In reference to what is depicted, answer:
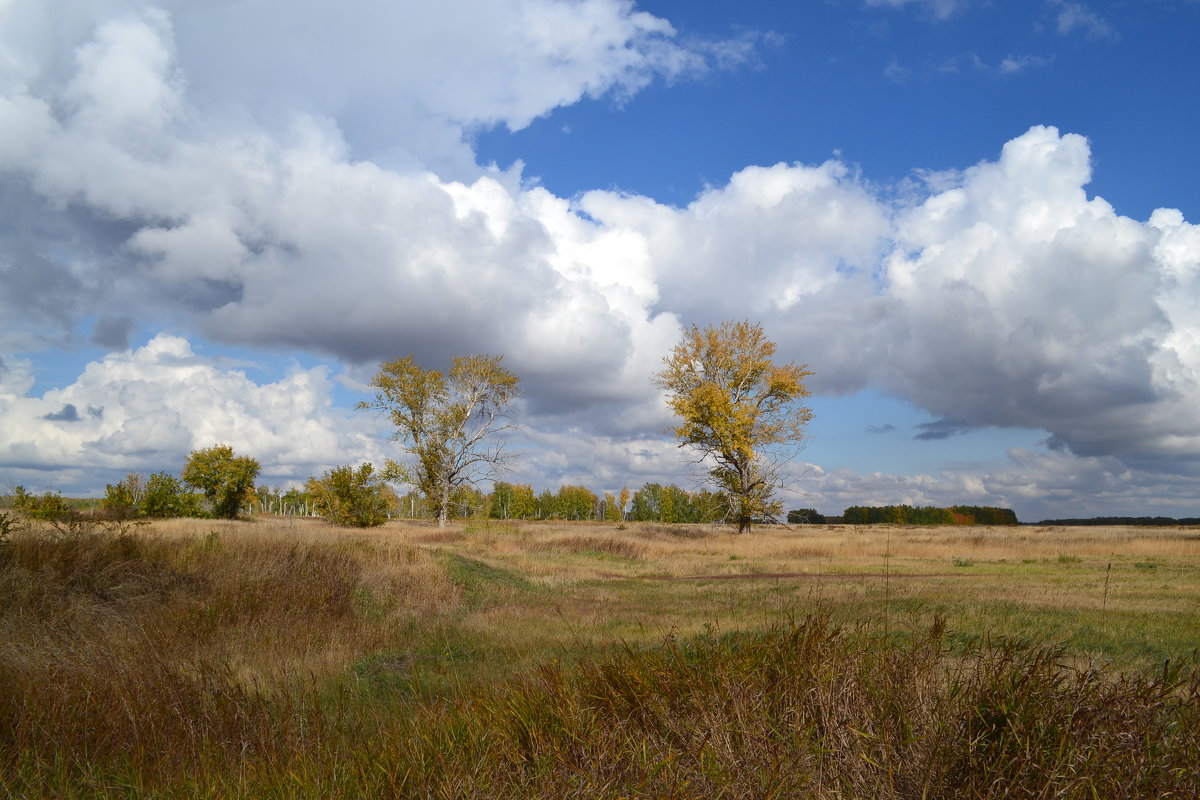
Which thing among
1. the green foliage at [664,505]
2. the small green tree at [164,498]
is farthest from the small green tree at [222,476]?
the green foliage at [664,505]

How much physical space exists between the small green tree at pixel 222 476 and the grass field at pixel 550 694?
40.9 m

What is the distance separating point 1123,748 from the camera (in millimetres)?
3520

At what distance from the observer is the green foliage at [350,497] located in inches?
1745

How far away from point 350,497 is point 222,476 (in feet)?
41.4

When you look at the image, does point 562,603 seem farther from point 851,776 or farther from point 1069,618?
point 851,776

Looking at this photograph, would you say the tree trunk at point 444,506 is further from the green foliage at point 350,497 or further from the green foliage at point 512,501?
the green foliage at point 512,501

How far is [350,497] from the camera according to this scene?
44781mm

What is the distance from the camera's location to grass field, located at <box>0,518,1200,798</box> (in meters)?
3.65

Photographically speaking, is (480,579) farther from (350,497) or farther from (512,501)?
(512,501)

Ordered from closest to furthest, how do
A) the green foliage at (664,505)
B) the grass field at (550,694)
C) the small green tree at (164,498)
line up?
the grass field at (550,694) < the small green tree at (164,498) < the green foliage at (664,505)

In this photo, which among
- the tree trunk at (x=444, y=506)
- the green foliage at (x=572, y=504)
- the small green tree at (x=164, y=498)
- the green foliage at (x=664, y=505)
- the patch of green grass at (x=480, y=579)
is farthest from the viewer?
the green foliage at (x=572, y=504)

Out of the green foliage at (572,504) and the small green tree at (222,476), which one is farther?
Answer: the green foliage at (572,504)

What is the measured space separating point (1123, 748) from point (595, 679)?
301cm

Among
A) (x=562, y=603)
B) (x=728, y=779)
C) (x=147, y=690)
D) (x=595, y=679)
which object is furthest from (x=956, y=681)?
(x=562, y=603)
